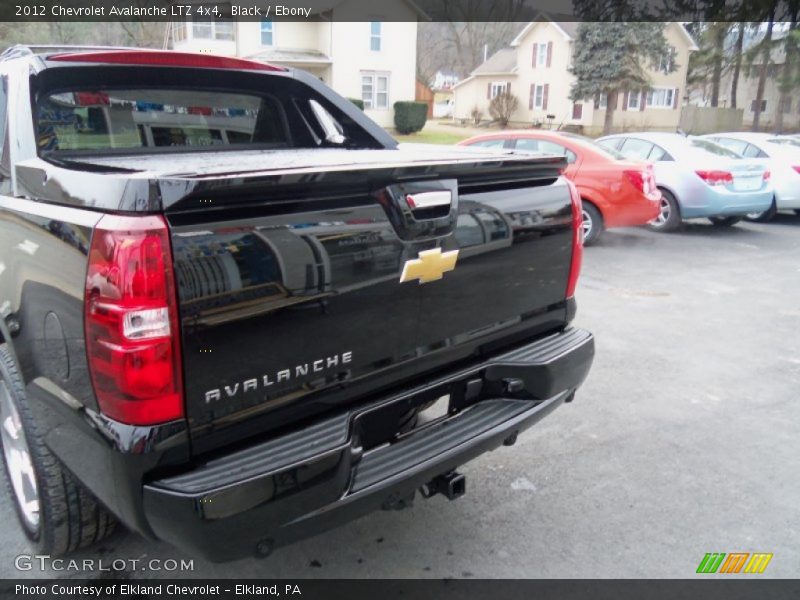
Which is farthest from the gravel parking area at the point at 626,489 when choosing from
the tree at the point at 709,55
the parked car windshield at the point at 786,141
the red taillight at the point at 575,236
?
the tree at the point at 709,55

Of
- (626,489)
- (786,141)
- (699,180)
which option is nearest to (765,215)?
(786,141)

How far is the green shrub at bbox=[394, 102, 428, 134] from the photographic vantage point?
34844 mm

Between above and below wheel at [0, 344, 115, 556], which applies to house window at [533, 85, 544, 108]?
above

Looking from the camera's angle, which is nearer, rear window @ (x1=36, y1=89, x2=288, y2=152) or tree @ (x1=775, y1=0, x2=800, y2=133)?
rear window @ (x1=36, y1=89, x2=288, y2=152)

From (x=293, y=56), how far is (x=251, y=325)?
35.7m

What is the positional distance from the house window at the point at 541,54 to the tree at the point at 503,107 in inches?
108

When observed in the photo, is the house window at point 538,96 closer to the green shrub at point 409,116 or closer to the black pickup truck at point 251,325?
the green shrub at point 409,116

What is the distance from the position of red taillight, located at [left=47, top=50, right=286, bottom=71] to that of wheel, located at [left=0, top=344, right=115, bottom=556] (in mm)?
1396

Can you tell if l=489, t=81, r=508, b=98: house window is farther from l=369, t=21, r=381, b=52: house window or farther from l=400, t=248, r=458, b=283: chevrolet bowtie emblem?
l=400, t=248, r=458, b=283: chevrolet bowtie emblem

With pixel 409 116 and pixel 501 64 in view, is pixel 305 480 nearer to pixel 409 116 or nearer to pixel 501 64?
pixel 409 116

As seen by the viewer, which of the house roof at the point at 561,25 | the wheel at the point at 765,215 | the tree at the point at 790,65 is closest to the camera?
the wheel at the point at 765,215

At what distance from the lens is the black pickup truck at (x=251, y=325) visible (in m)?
1.86

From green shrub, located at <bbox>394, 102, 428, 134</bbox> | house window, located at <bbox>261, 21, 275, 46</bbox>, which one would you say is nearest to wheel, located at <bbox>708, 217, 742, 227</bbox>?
green shrub, located at <bbox>394, 102, 428, 134</bbox>

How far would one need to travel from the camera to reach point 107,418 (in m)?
1.91
